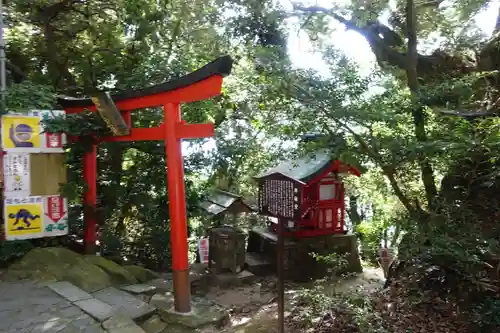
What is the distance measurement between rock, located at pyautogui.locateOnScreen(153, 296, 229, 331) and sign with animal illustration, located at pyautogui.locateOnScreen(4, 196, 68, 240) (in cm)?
201

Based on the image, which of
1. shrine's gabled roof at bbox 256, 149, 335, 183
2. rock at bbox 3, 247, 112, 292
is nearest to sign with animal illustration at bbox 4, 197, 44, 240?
rock at bbox 3, 247, 112, 292

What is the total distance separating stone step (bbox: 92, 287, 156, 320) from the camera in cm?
528

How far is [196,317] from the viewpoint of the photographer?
561 centimetres

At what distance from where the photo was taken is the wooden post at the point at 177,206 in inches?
→ 222

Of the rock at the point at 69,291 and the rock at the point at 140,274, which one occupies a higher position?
the rock at the point at 69,291

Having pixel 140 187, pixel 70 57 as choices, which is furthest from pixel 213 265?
pixel 70 57

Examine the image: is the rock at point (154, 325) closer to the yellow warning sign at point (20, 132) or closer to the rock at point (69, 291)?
the rock at point (69, 291)

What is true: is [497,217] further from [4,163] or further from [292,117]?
[4,163]

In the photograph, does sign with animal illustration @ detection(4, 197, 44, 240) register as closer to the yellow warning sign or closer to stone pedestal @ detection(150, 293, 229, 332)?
the yellow warning sign

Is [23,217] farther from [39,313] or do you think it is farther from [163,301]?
[163,301]

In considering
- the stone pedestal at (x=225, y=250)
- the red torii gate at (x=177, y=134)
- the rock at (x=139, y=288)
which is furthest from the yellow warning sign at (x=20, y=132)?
the stone pedestal at (x=225, y=250)

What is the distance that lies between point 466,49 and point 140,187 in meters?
7.16

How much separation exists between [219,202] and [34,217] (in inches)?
188

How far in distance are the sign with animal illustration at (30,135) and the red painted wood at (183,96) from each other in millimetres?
1084
